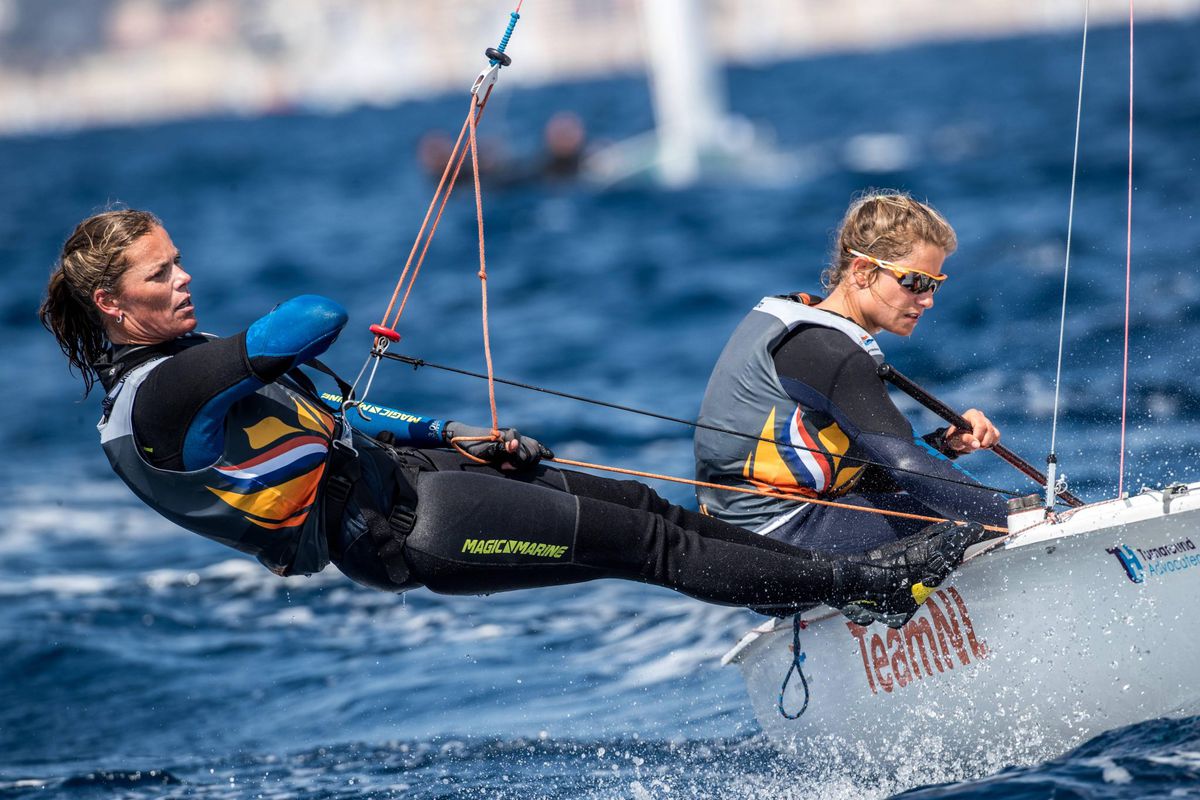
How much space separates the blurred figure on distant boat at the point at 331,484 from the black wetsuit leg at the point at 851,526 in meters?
0.13

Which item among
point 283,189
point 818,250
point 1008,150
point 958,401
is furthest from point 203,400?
point 283,189

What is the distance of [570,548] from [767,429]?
488mm

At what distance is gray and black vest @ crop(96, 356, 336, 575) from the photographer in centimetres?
245

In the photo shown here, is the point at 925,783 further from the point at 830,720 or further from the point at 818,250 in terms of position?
the point at 818,250

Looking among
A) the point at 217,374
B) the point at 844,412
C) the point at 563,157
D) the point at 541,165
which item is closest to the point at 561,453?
the point at 844,412

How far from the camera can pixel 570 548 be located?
8.71 feet

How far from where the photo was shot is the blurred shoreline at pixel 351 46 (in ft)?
264

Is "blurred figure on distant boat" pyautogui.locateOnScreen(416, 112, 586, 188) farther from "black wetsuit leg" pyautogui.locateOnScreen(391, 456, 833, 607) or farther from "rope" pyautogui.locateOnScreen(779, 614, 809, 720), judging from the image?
"black wetsuit leg" pyautogui.locateOnScreen(391, 456, 833, 607)

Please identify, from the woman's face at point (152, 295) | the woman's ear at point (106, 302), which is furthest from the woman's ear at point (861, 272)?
the woman's ear at point (106, 302)

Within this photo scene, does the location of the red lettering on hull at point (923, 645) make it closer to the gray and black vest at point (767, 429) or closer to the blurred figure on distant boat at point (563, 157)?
the gray and black vest at point (767, 429)

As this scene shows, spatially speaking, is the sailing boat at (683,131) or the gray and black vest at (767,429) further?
the sailing boat at (683,131)

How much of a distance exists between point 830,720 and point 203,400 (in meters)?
1.51

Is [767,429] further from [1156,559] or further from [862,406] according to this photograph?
[1156,559]

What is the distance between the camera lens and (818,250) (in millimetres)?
11281
